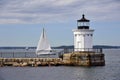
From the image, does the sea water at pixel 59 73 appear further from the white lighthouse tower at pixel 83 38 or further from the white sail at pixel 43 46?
the white sail at pixel 43 46

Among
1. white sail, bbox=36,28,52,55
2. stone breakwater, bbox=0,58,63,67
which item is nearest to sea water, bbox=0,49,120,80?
stone breakwater, bbox=0,58,63,67

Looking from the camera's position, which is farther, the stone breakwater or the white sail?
the white sail

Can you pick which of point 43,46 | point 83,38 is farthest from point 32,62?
point 43,46

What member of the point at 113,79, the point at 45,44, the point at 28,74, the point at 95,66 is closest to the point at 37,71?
the point at 28,74

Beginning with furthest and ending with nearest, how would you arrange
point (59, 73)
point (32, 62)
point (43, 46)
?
point (43, 46)
point (32, 62)
point (59, 73)

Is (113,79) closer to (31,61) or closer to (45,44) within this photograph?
(31,61)

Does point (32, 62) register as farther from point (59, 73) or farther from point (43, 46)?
point (43, 46)

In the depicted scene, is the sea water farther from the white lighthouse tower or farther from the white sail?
the white sail

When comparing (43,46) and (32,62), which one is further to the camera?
(43,46)

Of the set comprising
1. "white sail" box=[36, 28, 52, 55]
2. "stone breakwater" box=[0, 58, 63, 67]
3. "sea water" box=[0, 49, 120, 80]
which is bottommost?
"sea water" box=[0, 49, 120, 80]

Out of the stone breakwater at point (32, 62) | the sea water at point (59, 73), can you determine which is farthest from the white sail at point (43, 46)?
the sea water at point (59, 73)

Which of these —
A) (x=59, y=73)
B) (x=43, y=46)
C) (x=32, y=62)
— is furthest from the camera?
(x=43, y=46)

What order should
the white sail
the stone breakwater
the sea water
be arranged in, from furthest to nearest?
Result: the white sail → the stone breakwater → the sea water

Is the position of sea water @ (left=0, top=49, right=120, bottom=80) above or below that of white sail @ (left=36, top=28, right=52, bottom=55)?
below
